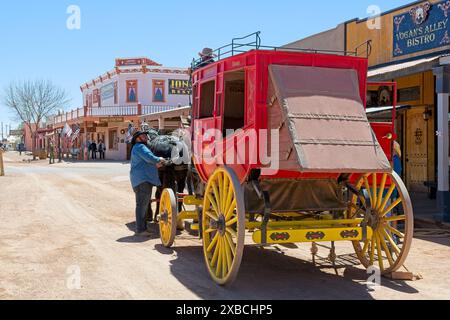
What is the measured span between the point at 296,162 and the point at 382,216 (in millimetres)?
1706

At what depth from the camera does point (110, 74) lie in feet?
163

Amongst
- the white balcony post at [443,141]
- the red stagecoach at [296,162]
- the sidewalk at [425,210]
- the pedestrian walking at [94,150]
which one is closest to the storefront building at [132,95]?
the pedestrian walking at [94,150]

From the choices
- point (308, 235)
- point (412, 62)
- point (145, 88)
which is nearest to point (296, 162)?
point (308, 235)

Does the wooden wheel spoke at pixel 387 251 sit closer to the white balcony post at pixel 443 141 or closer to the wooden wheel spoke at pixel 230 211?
the wooden wheel spoke at pixel 230 211

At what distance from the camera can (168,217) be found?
26.9 ft

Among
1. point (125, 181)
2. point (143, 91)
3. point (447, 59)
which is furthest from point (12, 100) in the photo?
point (447, 59)

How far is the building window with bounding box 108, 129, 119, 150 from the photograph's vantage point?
47.8 metres

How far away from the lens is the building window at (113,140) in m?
Answer: 47.8

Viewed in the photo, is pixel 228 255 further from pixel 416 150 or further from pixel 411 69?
pixel 416 150

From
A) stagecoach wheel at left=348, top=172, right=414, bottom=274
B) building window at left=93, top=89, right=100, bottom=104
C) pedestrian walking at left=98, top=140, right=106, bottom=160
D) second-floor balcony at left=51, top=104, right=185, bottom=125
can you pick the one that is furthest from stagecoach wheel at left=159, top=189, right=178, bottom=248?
building window at left=93, top=89, right=100, bottom=104

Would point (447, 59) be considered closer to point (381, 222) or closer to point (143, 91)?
point (381, 222)

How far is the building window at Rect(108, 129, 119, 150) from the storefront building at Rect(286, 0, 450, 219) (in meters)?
32.2

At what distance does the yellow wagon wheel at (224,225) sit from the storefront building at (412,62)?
24.0 feet

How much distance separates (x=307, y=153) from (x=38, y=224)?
6.82 metres
